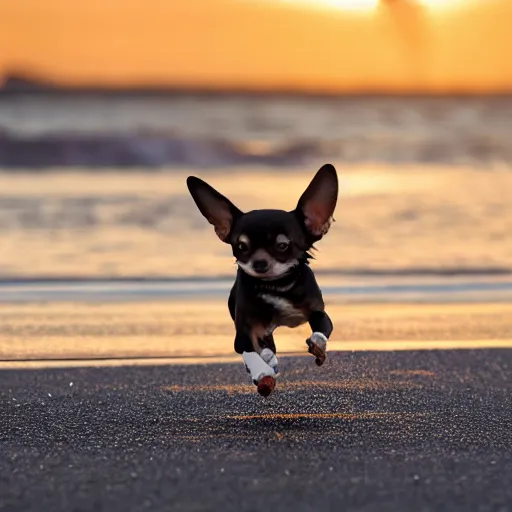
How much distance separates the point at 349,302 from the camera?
10281 millimetres

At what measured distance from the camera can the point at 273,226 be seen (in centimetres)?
579

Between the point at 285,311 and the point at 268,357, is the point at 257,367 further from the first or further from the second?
the point at 285,311

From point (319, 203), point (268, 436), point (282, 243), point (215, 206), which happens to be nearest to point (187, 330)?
point (215, 206)

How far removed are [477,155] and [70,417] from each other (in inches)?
1346

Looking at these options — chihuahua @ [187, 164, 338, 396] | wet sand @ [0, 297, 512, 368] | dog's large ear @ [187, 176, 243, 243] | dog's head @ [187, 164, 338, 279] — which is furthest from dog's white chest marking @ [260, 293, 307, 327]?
wet sand @ [0, 297, 512, 368]

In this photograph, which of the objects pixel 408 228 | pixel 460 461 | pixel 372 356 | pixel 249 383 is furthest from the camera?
pixel 408 228

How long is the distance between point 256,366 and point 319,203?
2.47ft

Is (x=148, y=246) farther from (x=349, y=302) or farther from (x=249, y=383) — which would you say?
(x=249, y=383)

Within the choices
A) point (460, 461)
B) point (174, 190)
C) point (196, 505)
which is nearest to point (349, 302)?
point (460, 461)

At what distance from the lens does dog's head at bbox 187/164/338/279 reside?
18.8ft

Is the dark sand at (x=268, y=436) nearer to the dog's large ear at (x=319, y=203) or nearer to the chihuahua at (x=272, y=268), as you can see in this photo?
the chihuahua at (x=272, y=268)

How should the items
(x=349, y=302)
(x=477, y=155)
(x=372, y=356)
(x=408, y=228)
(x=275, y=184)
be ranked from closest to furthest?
1. (x=372, y=356)
2. (x=349, y=302)
3. (x=408, y=228)
4. (x=275, y=184)
5. (x=477, y=155)

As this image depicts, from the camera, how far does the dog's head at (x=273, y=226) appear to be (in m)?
5.73

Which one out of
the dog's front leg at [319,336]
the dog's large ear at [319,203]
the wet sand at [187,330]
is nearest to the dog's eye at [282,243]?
the dog's large ear at [319,203]
